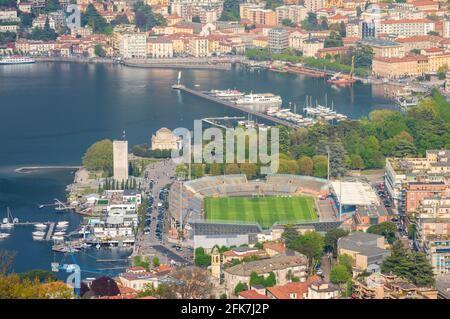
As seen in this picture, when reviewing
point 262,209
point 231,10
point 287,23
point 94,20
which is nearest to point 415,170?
point 262,209

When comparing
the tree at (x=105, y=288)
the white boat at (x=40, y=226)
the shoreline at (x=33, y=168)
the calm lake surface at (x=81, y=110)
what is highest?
the tree at (x=105, y=288)

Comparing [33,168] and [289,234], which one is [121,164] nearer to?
[33,168]

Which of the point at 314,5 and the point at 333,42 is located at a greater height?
the point at 314,5

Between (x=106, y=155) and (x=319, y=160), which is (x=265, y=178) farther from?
(x=106, y=155)

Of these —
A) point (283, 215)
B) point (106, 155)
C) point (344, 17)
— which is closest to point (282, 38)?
point (344, 17)

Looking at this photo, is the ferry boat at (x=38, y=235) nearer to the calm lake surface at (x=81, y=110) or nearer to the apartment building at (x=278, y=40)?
the calm lake surface at (x=81, y=110)

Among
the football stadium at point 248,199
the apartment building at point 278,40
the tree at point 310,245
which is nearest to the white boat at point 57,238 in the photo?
the football stadium at point 248,199
